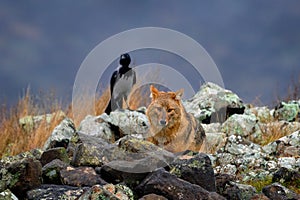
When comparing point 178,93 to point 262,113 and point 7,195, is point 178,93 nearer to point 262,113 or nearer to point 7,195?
point 7,195

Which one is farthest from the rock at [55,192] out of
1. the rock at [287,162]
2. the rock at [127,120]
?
the rock at [127,120]

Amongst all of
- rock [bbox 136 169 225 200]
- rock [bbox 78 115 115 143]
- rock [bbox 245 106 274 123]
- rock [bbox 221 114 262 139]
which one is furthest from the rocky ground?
rock [bbox 245 106 274 123]

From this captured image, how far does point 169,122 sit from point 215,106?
18.1 feet

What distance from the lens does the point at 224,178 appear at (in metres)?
5.35

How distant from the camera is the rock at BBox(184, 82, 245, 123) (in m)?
12.1

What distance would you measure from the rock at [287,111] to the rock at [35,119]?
221 inches

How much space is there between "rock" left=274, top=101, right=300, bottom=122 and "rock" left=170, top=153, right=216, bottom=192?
8084 millimetres

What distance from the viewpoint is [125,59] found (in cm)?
1068

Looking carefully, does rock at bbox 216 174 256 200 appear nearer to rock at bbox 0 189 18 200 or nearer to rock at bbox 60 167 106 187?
rock at bbox 60 167 106 187

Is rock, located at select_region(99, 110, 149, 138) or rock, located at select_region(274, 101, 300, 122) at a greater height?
rock, located at select_region(274, 101, 300, 122)

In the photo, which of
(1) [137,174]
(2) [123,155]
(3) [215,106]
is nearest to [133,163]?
(1) [137,174]

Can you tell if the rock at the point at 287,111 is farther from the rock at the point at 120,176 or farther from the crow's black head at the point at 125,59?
the rock at the point at 120,176

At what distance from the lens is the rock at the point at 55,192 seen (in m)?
4.45

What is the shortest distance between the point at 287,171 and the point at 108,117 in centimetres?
532
